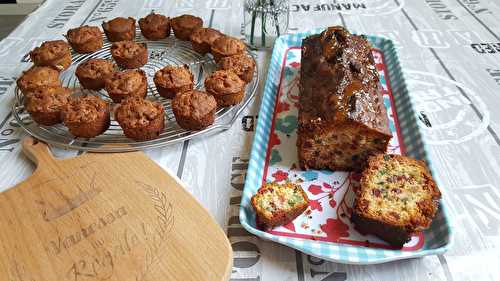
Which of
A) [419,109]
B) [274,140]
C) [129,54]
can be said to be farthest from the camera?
[129,54]

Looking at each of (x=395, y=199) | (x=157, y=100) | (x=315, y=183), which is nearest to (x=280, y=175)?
(x=315, y=183)

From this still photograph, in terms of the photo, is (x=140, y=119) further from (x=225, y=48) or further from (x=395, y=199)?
(x=395, y=199)

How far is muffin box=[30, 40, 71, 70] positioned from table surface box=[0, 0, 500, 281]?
0.24 m

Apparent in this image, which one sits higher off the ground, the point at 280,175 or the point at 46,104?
the point at 46,104

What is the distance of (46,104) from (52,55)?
1.69ft

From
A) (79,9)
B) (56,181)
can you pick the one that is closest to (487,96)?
(56,181)

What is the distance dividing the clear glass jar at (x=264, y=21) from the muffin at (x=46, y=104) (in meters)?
1.20

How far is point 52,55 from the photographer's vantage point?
208 centimetres

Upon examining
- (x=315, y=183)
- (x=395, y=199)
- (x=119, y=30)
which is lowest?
(x=315, y=183)

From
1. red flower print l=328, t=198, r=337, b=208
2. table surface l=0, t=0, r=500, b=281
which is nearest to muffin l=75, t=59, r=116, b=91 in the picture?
table surface l=0, t=0, r=500, b=281

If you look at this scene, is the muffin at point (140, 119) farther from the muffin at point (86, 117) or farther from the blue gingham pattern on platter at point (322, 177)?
the blue gingham pattern on platter at point (322, 177)

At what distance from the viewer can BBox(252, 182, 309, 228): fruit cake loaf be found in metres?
1.33

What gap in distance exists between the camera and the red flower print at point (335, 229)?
136cm

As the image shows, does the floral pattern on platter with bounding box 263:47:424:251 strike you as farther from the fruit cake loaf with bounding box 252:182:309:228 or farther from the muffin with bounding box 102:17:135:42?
the muffin with bounding box 102:17:135:42
